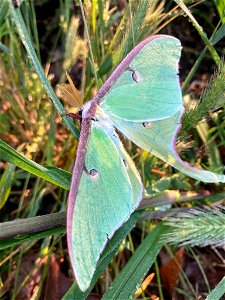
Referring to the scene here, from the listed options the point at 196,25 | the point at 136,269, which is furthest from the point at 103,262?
the point at 196,25

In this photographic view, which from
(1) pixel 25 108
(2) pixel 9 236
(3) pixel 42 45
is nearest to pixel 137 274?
(2) pixel 9 236

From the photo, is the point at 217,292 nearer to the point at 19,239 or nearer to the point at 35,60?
the point at 19,239

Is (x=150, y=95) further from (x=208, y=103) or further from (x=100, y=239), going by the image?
(x=100, y=239)

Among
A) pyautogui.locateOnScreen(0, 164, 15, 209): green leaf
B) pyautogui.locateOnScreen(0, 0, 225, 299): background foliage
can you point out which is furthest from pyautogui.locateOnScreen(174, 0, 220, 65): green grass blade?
pyautogui.locateOnScreen(0, 164, 15, 209): green leaf

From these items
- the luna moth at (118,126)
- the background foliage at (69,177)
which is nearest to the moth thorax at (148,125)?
the luna moth at (118,126)

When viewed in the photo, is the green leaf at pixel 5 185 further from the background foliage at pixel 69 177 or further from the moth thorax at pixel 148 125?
the moth thorax at pixel 148 125

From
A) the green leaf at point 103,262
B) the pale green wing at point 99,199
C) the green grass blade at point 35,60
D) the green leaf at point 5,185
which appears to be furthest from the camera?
the green leaf at point 5,185

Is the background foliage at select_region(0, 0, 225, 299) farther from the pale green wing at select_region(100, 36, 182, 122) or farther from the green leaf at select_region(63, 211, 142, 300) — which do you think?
the pale green wing at select_region(100, 36, 182, 122)

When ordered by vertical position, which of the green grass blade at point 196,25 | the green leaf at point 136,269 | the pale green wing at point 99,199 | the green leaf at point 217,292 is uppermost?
the green grass blade at point 196,25
